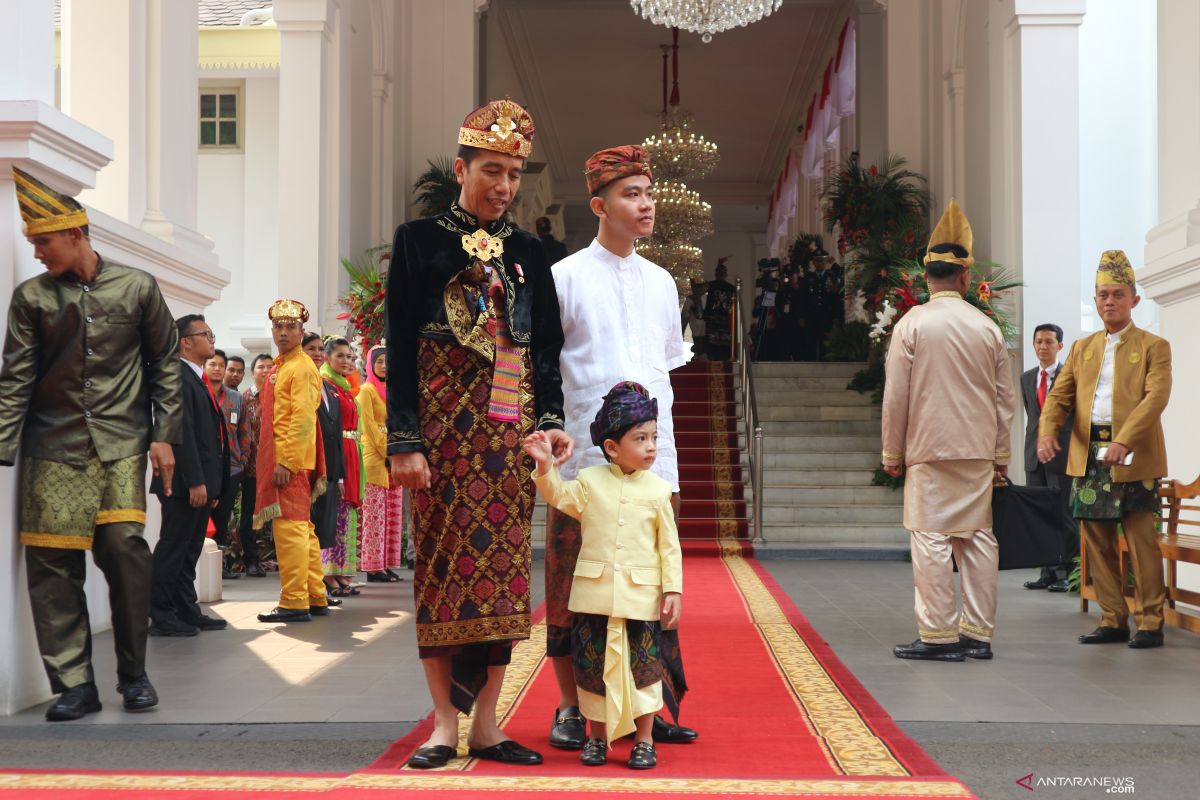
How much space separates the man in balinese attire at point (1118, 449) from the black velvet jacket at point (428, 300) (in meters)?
3.25

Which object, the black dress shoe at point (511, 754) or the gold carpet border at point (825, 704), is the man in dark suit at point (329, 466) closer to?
the gold carpet border at point (825, 704)

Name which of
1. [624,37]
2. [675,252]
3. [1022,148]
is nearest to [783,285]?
[675,252]

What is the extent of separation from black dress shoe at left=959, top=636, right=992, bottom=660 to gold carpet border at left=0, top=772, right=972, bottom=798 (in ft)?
8.06

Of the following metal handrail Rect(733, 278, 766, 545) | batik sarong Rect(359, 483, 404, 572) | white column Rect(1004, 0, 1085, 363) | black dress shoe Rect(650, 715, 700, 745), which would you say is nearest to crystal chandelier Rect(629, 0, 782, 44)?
white column Rect(1004, 0, 1085, 363)

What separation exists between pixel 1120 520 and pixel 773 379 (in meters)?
8.36

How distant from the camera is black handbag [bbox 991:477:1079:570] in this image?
5605mm

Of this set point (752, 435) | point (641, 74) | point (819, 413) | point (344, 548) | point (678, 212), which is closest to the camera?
point (344, 548)

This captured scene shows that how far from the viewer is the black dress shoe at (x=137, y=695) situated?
4.27 metres

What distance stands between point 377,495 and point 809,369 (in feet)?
23.5

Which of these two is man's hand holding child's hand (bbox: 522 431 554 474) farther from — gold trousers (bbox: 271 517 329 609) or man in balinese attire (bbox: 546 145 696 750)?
gold trousers (bbox: 271 517 329 609)

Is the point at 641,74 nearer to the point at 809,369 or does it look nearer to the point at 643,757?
the point at 809,369

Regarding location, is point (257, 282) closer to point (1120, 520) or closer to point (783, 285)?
point (783, 285)

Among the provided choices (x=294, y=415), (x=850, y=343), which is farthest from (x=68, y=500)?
(x=850, y=343)

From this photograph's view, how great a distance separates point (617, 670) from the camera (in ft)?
11.3
